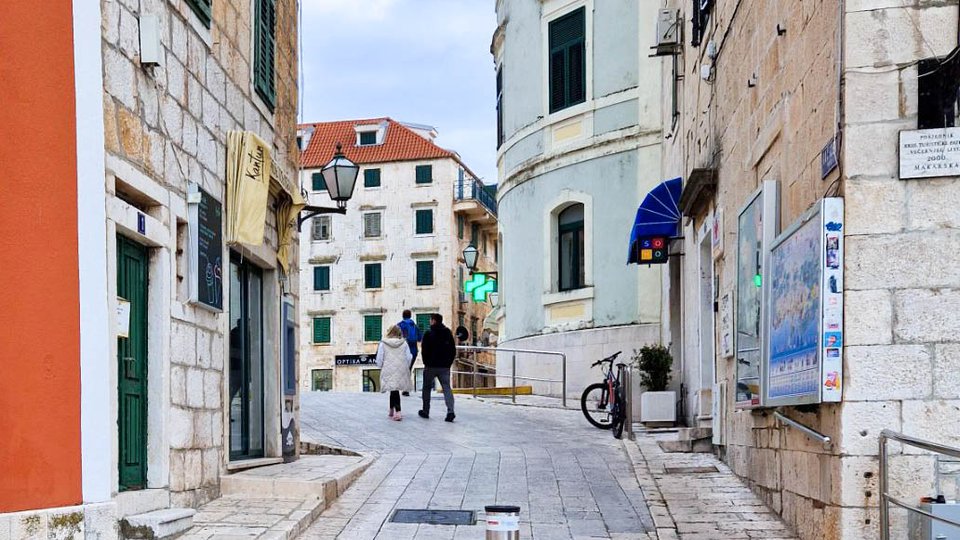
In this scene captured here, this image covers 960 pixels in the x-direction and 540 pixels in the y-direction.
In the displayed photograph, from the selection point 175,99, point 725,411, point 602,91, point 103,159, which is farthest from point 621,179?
point 103,159

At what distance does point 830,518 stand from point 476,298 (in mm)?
22549

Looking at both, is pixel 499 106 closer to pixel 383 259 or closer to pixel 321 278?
pixel 383 259

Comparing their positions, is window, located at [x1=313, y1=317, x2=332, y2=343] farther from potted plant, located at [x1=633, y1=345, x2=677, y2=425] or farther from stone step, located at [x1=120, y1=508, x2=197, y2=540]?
stone step, located at [x1=120, y1=508, x2=197, y2=540]

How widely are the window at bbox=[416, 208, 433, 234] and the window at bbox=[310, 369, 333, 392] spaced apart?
8.19 m

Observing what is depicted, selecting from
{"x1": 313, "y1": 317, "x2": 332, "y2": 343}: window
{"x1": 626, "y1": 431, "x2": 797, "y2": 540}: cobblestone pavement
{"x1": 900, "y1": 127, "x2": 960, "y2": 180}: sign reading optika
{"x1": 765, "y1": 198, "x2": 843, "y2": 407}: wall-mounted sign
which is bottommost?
{"x1": 313, "y1": 317, "x2": 332, "y2": 343}: window

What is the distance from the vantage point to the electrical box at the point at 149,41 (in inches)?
313

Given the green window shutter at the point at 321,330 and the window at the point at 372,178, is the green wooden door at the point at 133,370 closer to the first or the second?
the green window shutter at the point at 321,330

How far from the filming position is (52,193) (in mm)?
6465

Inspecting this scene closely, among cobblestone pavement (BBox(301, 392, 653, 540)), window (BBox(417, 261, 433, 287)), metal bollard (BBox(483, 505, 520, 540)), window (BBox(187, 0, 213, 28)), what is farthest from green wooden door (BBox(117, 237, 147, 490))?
window (BBox(417, 261, 433, 287))

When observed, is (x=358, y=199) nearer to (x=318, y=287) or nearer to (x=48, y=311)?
(x=318, y=287)

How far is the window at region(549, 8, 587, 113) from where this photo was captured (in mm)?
→ 22672

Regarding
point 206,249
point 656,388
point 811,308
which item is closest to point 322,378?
point 656,388

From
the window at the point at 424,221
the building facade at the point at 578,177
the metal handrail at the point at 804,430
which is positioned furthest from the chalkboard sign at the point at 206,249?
the window at the point at 424,221

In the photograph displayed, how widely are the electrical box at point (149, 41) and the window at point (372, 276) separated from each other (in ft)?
160
